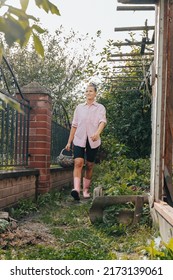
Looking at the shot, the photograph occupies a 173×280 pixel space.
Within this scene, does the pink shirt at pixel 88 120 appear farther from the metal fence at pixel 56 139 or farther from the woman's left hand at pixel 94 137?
the metal fence at pixel 56 139

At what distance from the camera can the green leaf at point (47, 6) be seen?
1.15 metres

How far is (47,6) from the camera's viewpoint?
1.16 m

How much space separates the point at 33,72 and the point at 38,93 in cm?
825

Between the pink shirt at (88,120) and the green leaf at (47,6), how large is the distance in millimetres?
4606

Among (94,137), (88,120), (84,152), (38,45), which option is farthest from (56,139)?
(38,45)

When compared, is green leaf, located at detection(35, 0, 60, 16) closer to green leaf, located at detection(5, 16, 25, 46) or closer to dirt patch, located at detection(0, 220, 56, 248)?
green leaf, located at detection(5, 16, 25, 46)

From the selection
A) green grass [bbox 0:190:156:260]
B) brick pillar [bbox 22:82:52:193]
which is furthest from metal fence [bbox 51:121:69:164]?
green grass [bbox 0:190:156:260]

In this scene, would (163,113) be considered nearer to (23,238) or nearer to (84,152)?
(23,238)

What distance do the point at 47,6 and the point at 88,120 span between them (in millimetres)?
4636

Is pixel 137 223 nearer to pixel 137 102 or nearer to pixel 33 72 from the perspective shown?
pixel 137 102

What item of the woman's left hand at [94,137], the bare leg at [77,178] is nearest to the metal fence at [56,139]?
the bare leg at [77,178]

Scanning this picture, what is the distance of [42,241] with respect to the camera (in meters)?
3.53

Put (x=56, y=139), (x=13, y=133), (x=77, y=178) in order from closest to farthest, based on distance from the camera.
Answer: (x=13, y=133) → (x=77, y=178) → (x=56, y=139)

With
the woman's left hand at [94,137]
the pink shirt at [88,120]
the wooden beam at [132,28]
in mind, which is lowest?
the woman's left hand at [94,137]
